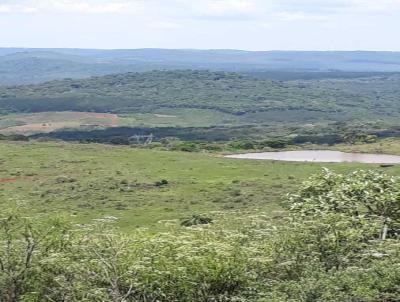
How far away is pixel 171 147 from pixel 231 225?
79183 mm

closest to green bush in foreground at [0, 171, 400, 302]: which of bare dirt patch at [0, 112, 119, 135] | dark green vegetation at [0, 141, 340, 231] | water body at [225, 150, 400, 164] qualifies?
dark green vegetation at [0, 141, 340, 231]

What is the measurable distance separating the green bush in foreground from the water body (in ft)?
204

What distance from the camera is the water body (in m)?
86.9

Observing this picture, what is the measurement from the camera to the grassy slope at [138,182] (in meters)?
56.9

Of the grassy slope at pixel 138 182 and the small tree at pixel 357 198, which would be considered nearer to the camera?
the small tree at pixel 357 198

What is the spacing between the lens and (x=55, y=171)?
76.2 meters

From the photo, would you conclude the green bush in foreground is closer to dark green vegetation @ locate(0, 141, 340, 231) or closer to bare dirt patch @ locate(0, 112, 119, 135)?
dark green vegetation @ locate(0, 141, 340, 231)

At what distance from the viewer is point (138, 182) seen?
226ft

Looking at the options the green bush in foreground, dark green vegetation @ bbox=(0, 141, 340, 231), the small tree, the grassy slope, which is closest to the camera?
the green bush in foreground

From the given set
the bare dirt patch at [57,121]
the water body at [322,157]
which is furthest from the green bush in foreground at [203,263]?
the bare dirt patch at [57,121]

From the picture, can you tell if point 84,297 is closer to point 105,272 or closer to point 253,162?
point 105,272

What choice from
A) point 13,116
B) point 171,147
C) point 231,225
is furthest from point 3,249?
point 13,116

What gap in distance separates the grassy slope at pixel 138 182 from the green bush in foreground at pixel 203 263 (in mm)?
23364

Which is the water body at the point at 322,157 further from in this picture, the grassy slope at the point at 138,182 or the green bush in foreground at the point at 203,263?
the green bush in foreground at the point at 203,263
